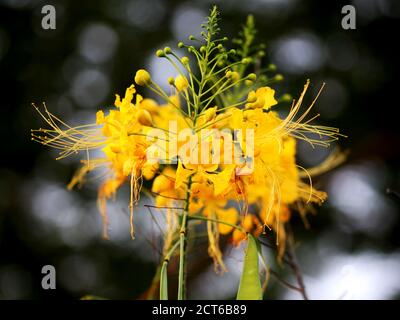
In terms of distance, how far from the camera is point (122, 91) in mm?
5574

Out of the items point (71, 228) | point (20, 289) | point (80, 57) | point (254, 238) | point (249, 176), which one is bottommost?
point (20, 289)

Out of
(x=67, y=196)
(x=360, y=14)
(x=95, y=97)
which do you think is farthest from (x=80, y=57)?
(x=360, y=14)

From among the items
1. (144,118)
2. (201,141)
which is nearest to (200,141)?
(201,141)

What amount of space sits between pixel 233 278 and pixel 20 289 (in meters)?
2.11

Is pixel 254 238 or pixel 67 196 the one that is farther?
pixel 67 196

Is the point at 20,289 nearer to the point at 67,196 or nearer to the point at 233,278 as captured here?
the point at 67,196

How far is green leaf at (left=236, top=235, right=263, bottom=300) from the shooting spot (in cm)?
148

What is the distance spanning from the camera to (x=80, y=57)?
6.20m

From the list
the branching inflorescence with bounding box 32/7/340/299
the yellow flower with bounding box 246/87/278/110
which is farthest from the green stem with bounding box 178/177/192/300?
the yellow flower with bounding box 246/87/278/110

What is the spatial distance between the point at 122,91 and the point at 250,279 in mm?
4251

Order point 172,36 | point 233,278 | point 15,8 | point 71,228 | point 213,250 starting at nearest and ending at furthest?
point 213,250 → point 233,278 → point 71,228 → point 172,36 → point 15,8

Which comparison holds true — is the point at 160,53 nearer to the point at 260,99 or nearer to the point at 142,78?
the point at 142,78

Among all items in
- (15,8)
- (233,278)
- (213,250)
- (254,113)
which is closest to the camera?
(254,113)

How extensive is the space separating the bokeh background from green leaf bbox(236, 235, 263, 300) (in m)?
3.13
